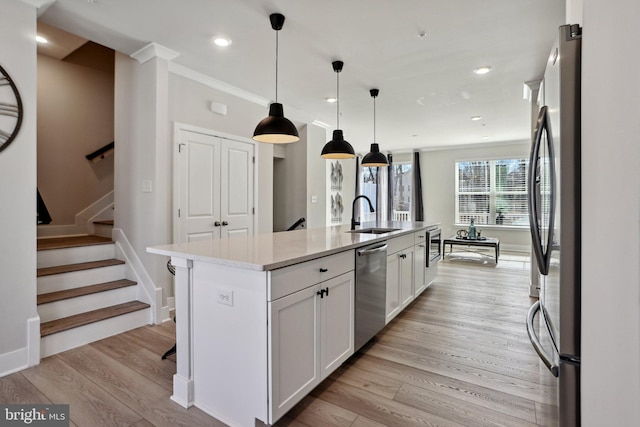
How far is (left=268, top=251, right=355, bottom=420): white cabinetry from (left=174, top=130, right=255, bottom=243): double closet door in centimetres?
225

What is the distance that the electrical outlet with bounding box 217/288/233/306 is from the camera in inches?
65.2

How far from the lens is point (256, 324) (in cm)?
157

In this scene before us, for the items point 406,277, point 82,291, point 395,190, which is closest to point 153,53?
point 82,291

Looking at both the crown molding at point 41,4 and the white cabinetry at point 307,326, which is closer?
the white cabinetry at point 307,326

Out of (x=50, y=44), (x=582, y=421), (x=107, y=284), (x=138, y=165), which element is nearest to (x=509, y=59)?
(x=582, y=421)

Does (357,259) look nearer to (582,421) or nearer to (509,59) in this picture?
(582,421)

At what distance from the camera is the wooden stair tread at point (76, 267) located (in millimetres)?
2928

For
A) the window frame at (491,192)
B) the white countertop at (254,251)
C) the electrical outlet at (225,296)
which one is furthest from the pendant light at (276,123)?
the window frame at (491,192)

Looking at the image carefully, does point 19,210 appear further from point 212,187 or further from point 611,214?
point 611,214

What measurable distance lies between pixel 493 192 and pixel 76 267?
844 cm

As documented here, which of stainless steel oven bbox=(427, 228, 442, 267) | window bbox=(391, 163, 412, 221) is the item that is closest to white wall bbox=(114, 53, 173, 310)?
stainless steel oven bbox=(427, 228, 442, 267)

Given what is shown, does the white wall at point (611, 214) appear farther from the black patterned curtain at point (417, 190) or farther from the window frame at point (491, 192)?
the black patterned curtain at point (417, 190)

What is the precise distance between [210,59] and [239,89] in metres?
0.83

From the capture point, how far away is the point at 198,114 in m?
3.74
